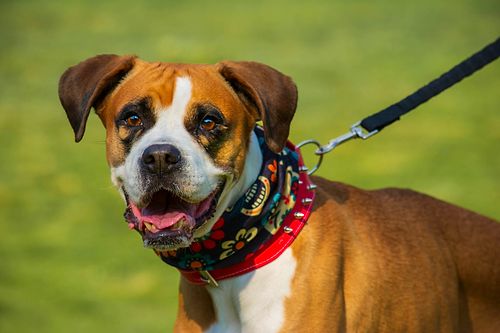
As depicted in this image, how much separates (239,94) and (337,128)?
10.4m

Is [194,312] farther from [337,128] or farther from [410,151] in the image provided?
[337,128]

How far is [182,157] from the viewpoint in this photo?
14.2 ft

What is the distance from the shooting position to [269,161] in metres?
4.79

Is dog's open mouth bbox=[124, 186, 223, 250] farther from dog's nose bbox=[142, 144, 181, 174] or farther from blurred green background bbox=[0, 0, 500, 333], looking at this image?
blurred green background bbox=[0, 0, 500, 333]

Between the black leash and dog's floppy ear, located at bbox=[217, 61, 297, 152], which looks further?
the black leash

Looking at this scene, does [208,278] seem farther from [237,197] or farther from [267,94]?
[267,94]

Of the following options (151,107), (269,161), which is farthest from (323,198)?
(151,107)

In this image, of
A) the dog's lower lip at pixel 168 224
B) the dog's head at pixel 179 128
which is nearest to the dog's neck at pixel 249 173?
the dog's head at pixel 179 128

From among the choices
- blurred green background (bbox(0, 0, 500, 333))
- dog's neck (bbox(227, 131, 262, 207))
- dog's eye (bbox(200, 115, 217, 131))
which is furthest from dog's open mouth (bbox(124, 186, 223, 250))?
blurred green background (bbox(0, 0, 500, 333))

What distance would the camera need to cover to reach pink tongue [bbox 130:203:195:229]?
4410 millimetres

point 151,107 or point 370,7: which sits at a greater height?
point 151,107

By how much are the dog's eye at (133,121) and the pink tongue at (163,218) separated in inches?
14.6

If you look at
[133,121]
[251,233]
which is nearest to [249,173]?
[251,233]

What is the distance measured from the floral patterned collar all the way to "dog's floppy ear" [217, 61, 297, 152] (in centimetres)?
22
